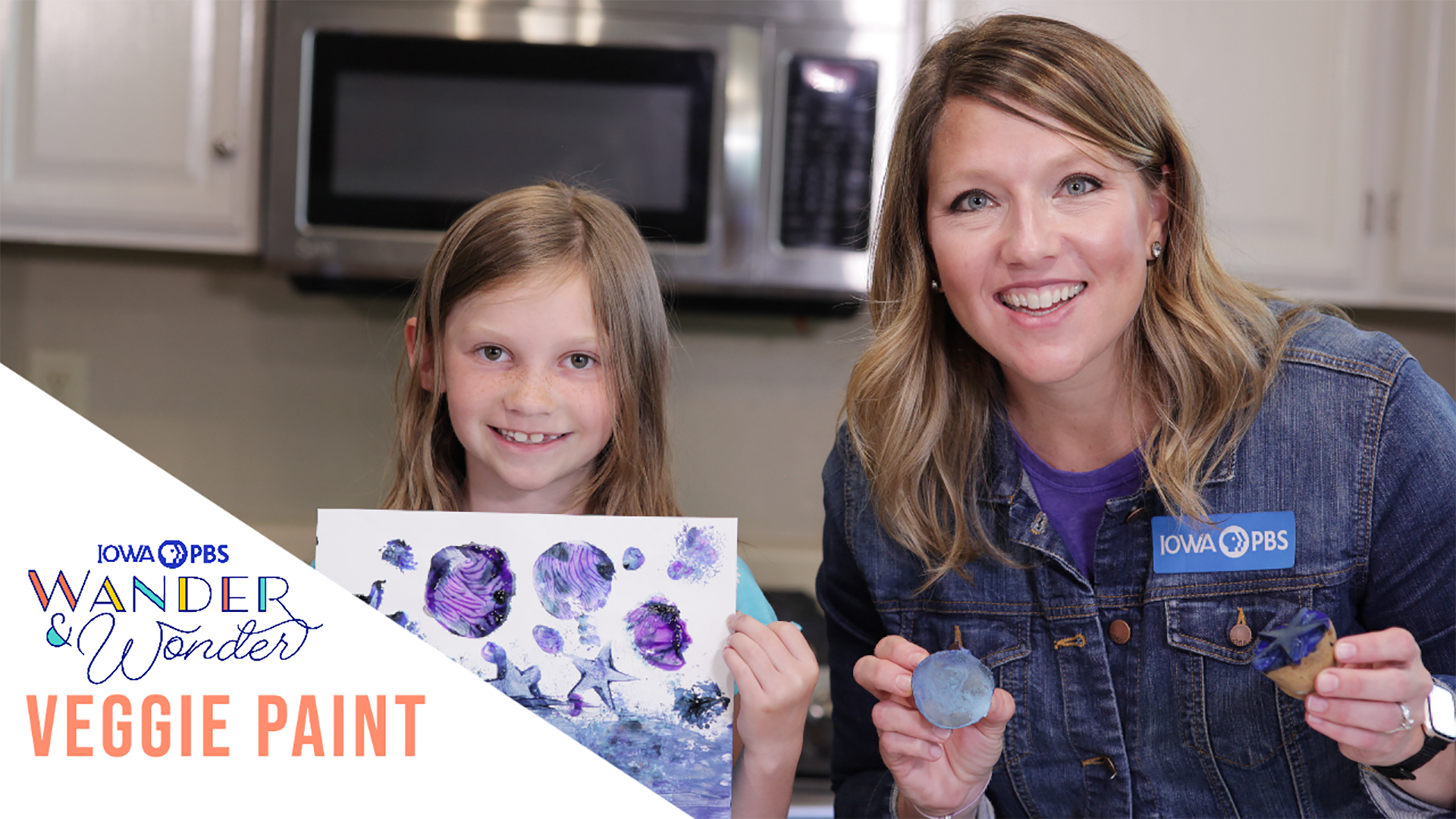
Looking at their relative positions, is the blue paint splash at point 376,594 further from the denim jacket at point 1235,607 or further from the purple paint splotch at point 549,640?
the denim jacket at point 1235,607

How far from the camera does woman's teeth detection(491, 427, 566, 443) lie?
915mm

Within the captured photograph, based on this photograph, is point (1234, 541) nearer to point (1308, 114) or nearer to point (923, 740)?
point (923, 740)

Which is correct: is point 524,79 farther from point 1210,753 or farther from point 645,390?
point 1210,753

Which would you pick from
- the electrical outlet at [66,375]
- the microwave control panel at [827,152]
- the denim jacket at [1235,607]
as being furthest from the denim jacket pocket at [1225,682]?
the electrical outlet at [66,375]

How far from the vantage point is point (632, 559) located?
0.76 metres

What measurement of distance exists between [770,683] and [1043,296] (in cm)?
37

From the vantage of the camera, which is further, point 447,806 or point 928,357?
point 928,357

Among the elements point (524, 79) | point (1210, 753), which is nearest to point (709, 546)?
point (1210, 753)

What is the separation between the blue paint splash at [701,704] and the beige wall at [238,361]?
146 centimetres

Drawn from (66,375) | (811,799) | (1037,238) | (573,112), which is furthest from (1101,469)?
(66,375)

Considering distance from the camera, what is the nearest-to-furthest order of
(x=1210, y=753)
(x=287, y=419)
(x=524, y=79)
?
1. (x=1210, y=753)
2. (x=524, y=79)
3. (x=287, y=419)

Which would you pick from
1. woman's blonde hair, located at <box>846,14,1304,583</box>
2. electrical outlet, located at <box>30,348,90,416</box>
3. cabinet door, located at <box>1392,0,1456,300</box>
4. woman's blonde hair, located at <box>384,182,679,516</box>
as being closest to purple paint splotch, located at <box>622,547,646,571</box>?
woman's blonde hair, located at <box>384,182,679,516</box>

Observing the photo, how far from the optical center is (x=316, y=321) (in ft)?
7.50

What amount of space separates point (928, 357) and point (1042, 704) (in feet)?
1.05
